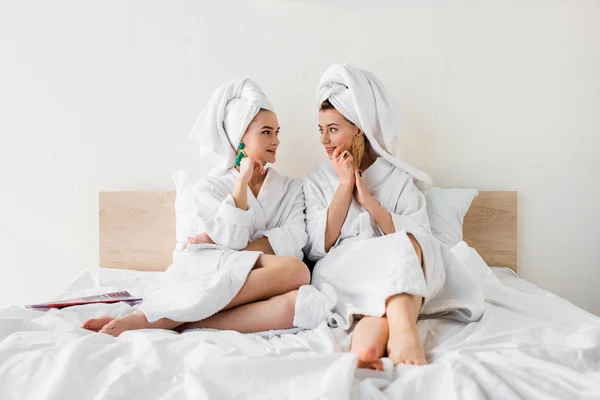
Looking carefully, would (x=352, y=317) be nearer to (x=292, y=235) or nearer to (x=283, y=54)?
(x=292, y=235)

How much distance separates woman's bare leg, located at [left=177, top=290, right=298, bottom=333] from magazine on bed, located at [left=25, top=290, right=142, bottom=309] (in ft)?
0.83

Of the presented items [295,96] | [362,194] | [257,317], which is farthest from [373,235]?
[295,96]

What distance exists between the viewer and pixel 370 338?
1200 millimetres

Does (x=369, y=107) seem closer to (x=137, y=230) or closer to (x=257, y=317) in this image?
(x=257, y=317)

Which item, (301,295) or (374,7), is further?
(374,7)

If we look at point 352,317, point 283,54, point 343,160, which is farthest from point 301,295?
point 283,54

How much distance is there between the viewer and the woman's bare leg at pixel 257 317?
138 centimetres

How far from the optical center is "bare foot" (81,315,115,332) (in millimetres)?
1334

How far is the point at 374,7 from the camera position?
84.4 inches

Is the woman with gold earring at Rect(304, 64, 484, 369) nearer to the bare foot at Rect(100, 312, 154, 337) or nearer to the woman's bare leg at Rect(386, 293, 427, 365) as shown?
the woman's bare leg at Rect(386, 293, 427, 365)

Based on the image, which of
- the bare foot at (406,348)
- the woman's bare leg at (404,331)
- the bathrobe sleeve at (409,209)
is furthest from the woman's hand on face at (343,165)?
the bare foot at (406,348)

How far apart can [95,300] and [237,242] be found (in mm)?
441

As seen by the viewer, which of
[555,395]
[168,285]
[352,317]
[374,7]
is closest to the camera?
[555,395]

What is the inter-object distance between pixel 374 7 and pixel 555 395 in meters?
1.67
